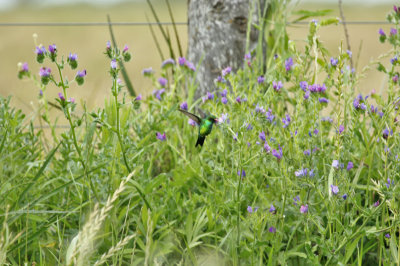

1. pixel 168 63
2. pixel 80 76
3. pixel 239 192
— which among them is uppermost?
pixel 80 76

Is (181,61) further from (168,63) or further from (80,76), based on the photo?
(80,76)

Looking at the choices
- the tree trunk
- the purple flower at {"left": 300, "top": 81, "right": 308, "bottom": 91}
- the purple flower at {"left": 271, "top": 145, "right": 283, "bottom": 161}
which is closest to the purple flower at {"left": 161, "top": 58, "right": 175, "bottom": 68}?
the tree trunk

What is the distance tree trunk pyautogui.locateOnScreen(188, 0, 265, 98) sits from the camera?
3.21 meters

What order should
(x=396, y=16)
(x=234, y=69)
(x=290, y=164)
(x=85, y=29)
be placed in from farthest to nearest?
(x=85, y=29) < (x=234, y=69) < (x=396, y=16) < (x=290, y=164)

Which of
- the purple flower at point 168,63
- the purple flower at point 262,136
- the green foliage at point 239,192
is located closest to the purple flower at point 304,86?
the green foliage at point 239,192

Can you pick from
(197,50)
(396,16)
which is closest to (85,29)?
(197,50)

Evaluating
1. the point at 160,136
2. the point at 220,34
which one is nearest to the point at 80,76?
the point at 160,136

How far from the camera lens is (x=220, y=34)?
3.23 meters

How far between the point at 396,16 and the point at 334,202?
1.02m

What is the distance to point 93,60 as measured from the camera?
1587 cm

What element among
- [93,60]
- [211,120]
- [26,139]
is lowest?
[93,60]

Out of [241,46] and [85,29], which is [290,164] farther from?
[85,29]

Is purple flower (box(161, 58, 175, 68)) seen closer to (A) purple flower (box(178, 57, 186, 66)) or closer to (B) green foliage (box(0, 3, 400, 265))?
(A) purple flower (box(178, 57, 186, 66))

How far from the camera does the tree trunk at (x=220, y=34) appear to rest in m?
3.21
